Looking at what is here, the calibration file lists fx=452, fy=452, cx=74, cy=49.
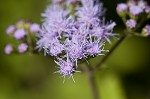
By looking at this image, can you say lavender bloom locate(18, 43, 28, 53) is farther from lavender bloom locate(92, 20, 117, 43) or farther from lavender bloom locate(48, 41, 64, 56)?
lavender bloom locate(92, 20, 117, 43)

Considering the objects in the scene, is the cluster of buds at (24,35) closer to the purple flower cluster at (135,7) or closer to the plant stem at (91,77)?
the plant stem at (91,77)

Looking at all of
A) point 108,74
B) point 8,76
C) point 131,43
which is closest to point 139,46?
point 131,43

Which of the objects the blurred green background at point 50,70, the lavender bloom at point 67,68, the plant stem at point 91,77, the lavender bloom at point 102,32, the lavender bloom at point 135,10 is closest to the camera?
the lavender bloom at point 67,68

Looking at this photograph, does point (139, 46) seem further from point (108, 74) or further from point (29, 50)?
point (29, 50)

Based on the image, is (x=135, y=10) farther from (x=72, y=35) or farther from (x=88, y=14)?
(x=72, y=35)

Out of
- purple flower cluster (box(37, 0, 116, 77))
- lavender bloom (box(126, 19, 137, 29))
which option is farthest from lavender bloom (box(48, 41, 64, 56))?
lavender bloom (box(126, 19, 137, 29))

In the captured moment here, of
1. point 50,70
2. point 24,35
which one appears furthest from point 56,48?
point 50,70

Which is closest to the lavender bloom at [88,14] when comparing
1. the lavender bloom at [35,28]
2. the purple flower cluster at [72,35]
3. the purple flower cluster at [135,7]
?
the purple flower cluster at [72,35]
